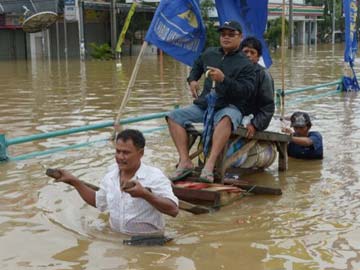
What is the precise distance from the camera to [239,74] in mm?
6332

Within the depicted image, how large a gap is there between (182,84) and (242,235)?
1467 cm

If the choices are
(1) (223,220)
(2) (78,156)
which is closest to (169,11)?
(2) (78,156)

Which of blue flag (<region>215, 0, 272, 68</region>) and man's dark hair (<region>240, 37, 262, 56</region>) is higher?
blue flag (<region>215, 0, 272, 68</region>)

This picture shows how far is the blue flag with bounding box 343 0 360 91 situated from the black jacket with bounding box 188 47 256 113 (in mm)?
8985

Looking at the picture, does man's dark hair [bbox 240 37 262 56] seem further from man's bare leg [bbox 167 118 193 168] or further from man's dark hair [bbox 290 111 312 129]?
man's dark hair [bbox 290 111 312 129]

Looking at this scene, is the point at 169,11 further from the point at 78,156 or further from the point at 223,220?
the point at 223,220

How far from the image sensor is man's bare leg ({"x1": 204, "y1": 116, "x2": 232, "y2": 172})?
6.14 meters

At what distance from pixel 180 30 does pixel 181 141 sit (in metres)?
2.45

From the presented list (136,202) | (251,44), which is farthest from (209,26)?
(136,202)

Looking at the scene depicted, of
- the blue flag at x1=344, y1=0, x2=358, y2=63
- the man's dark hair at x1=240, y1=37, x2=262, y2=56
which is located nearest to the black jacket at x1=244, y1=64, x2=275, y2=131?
the man's dark hair at x1=240, y1=37, x2=262, y2=56

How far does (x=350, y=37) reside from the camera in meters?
15.2

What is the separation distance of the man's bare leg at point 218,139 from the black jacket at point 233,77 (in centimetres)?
26

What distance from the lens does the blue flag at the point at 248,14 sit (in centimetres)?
858

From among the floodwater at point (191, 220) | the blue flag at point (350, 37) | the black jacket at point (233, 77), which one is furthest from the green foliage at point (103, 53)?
the black jacket at point (233, 77)
